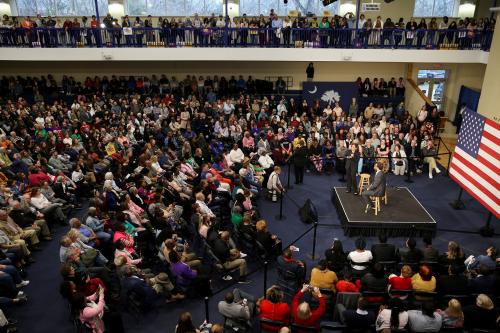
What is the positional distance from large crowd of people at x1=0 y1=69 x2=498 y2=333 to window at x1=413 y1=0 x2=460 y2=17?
3874 millimetres

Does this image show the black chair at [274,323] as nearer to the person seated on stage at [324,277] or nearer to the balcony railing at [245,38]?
the person seated on stage at [324,277]

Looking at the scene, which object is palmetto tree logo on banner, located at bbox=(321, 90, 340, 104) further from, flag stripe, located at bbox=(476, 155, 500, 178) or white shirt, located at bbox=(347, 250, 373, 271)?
white shirt, located at bbox=(347, 250, 373, 271)

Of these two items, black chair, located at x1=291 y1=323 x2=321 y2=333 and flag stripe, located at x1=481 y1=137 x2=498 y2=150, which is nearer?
black chair, located at x1=291 y1=323 x2=321 y2=333

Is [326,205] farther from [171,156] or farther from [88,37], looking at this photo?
[88,37]

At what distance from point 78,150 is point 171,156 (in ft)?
8.90

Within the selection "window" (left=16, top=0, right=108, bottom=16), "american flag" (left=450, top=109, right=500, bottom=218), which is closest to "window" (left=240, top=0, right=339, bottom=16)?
"window" (left=16, top=0, right=108, bottom=16)

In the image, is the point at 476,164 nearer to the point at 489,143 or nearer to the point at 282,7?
the point at 489,143

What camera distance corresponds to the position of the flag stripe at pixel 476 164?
841 cm

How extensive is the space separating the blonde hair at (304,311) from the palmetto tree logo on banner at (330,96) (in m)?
12.7

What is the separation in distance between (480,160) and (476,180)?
19.2 inches

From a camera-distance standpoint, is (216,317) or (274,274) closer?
(216,317)

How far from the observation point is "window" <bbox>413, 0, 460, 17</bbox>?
18.4m

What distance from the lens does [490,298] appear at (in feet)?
18.8

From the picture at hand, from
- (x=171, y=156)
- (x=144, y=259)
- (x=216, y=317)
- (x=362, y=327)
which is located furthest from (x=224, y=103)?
(x=362, y=327)
